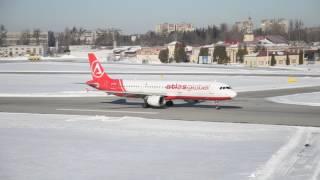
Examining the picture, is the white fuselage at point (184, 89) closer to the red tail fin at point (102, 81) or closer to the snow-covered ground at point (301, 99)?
the red tail fin at point (102, 81)

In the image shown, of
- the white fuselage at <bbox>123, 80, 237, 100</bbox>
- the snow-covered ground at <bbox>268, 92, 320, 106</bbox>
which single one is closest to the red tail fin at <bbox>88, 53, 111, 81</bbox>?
the white fuselage at <bbox>123, 80, 237, 100</bbox>

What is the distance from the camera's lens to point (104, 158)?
68.2 feet

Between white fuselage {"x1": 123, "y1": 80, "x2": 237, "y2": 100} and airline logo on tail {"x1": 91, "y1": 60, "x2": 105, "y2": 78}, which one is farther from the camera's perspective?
airline logo on tail {"x1": 91, "y1": 60, "x2": 105, "y2": 78}

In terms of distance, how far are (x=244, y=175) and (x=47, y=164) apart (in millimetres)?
8347

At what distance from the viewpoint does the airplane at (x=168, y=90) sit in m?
39.3

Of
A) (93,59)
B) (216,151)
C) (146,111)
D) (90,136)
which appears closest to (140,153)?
(216,151)

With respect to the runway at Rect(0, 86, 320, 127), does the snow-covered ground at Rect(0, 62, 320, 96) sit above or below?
above

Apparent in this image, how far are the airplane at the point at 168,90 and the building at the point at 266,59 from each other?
10151cm

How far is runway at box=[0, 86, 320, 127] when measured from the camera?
1336 inches

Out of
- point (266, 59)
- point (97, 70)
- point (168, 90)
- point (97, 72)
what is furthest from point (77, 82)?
point (266, 59)

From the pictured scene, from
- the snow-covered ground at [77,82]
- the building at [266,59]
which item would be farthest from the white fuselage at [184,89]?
the building at [266,59]

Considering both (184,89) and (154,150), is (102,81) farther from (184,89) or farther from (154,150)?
(154,150)

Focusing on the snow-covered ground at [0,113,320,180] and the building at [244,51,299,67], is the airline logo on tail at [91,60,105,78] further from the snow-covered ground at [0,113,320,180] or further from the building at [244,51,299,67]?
the building at [244,51,299,67]

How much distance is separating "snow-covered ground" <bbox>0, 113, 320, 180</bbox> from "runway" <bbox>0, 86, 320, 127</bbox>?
318cm
